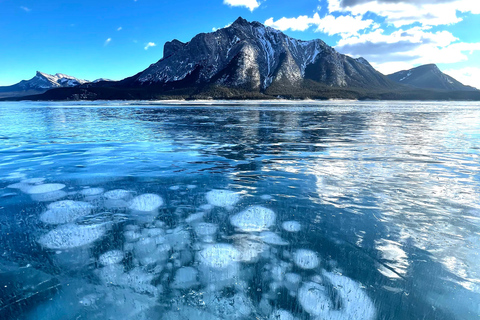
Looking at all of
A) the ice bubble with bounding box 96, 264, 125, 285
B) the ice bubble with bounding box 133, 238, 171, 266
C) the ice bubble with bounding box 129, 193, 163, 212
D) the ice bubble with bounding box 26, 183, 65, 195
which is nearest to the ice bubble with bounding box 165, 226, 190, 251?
the ice bubble with bounding box 133, 238, 171, 266

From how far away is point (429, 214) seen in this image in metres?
6.75

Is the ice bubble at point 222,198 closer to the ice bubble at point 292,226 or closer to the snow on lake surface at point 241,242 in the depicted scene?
the snow on lake surface at point 241,242

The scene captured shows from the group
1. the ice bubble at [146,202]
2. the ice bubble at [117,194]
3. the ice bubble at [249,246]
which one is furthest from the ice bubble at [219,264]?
the ice bubble at [117,194]

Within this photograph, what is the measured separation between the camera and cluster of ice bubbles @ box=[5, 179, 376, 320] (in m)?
3.95

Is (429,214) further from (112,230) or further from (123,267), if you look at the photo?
(112,230)

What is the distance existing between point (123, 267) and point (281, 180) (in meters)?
6.34

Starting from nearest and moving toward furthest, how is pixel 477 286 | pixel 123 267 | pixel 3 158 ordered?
pixel 477 286
pixel 123 267
pixel 3 158

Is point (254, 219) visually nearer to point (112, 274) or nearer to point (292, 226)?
point (292, 226)

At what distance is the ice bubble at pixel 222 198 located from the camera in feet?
25.3

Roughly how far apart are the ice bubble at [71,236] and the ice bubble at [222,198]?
3023 mm

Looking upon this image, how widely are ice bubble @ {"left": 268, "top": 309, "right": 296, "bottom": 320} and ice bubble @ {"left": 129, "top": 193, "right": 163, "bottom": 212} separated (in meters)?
4.58

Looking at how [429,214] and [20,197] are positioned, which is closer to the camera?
[429,214]

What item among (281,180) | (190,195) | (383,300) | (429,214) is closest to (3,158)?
(190,195)

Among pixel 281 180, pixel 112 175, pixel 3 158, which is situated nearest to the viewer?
pixel 281 180
